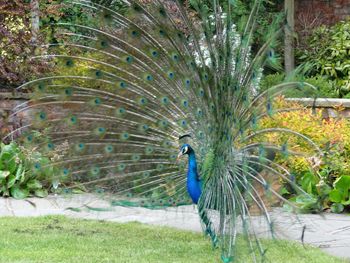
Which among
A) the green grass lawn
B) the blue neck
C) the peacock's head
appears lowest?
the green grass lawn

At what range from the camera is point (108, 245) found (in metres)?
7.42

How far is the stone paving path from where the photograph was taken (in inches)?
294

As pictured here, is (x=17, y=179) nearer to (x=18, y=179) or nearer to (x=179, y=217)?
(x=18, y=179)

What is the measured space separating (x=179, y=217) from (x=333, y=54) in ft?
22.5

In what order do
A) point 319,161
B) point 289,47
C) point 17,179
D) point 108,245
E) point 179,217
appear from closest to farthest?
point 108,245 → point 179,217 → point 319,161 → point 17,179 → point 289,47

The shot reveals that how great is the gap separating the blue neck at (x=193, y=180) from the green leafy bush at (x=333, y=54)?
7181 mm

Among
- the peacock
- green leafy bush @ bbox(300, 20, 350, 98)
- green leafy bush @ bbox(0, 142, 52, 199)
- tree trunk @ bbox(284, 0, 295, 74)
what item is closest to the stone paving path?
green leafy bush @ bbox(0, 142, 52, 199)

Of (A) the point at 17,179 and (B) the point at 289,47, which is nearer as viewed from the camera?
(A) the point at 17,179

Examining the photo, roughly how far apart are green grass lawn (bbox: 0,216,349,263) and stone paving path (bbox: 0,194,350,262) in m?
0.20

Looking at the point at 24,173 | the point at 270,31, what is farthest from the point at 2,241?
the point at 270,31

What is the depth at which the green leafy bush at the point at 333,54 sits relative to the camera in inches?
561

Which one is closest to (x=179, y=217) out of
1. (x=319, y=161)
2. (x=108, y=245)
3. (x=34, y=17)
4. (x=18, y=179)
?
(x=108, y=245)

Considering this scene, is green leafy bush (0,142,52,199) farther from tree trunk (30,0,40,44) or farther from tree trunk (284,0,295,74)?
tree trunk (284,0,295,74)

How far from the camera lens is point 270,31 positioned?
6.68 m
